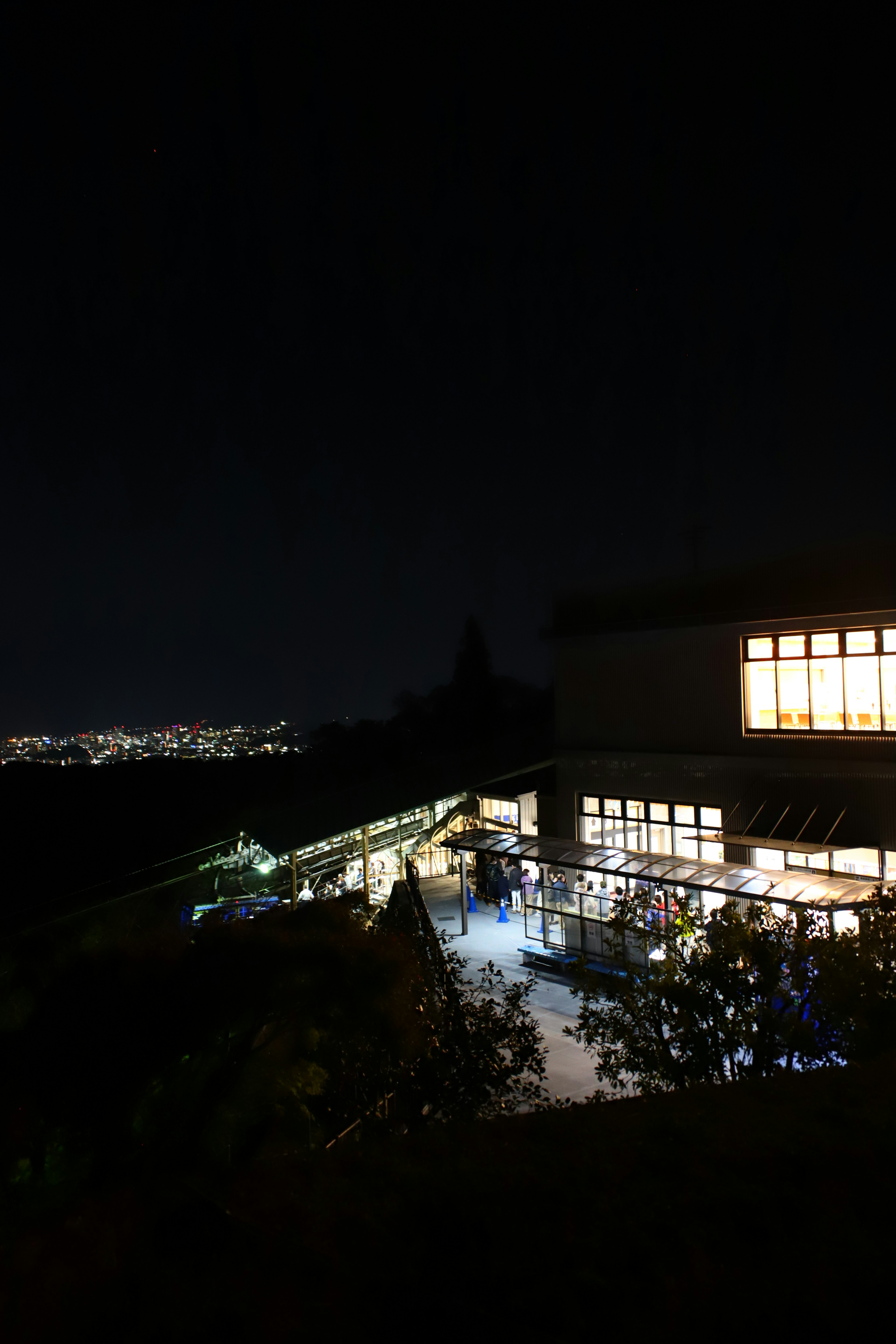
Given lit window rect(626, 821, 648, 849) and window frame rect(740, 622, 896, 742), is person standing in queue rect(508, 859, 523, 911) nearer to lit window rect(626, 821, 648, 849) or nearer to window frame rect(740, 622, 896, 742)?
lit window rect(626, 821, 648, 849)

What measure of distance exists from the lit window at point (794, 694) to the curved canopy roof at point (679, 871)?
347cm

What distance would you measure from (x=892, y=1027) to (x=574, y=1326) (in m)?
4.91

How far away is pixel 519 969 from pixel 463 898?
2954 mm

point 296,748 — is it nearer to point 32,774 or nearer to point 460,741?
point 460,741

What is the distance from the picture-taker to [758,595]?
690 inches

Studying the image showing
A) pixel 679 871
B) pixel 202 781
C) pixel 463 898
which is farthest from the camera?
pixel 202 781

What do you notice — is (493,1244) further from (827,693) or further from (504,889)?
(504,889)

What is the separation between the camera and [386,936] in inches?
277

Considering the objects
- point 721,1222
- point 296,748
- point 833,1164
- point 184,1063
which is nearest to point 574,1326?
point 721,1222

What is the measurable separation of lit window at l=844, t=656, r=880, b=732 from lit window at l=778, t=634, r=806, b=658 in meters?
0.88

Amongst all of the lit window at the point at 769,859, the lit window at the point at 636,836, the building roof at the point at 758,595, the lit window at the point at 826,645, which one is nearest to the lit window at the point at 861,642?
the lit window at the point at 826,645

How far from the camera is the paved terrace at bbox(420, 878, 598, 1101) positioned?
11055 mm

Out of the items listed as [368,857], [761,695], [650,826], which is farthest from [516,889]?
[761,695]

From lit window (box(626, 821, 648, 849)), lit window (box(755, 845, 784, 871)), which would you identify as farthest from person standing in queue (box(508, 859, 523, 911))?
→ lit window (box(755, 845, 784, 871))
